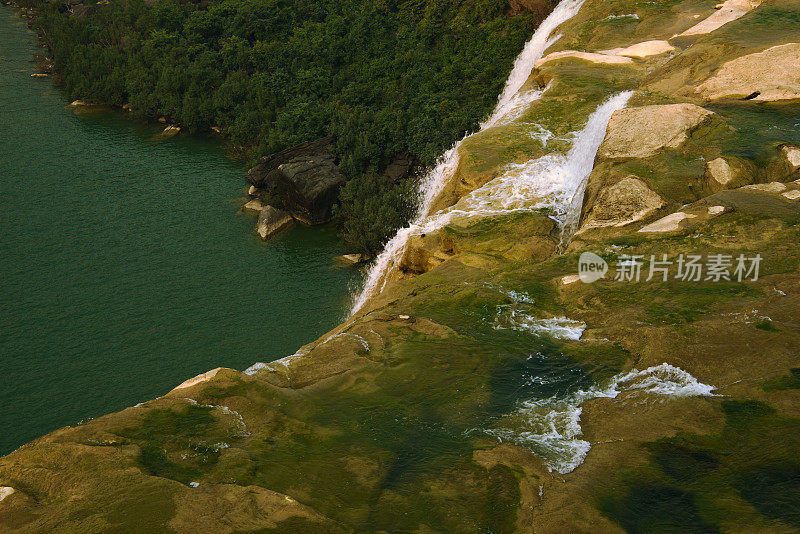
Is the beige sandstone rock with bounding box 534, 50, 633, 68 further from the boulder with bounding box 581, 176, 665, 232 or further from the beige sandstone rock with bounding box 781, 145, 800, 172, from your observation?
the boulder with bounding box 581, 176, 665, 232

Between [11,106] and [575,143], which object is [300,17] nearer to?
[11,106]

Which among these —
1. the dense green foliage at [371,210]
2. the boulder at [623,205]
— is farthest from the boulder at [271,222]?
the boulder at [623,205]

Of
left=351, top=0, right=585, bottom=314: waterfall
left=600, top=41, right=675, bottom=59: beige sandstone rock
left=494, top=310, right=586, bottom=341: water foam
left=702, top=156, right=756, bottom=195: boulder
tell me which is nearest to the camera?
left=494, top=310, right=586, bottom=341: water foam

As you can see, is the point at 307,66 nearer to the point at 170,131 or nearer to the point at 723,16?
the point at 170,131

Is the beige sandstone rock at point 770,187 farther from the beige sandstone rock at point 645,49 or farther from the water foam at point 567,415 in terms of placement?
the beige sandstone rock at point 645,49

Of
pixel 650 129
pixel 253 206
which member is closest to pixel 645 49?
pixel 650 129

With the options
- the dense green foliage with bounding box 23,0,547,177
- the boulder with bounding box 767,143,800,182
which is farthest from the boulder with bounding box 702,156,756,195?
the dense green foliage with bounding box 23,0,547,177
